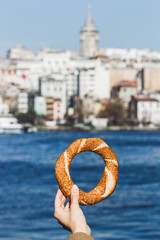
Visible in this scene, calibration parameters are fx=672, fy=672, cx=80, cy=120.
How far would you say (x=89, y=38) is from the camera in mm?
114812

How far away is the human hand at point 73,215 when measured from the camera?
4.72 ft

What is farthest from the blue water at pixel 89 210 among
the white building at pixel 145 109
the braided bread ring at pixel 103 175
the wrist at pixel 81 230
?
the white building at pixel 145 109

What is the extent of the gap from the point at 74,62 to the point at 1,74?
9.93 meters

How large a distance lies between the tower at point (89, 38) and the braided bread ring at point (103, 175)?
111 metres

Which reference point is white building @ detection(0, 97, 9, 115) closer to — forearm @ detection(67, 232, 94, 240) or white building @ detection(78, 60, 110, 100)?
white building @ detection(78, 60, 110, 100)

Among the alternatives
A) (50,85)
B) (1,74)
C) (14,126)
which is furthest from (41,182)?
(1,74)

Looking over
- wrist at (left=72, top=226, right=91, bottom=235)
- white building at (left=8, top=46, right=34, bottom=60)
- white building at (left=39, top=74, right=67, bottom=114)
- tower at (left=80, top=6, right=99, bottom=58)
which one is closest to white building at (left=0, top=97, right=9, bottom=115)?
white building at (left=39, top=74, right=67, bottom=114)

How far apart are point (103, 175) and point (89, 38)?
114 metres

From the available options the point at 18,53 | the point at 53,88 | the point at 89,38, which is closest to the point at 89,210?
the point at 53,88

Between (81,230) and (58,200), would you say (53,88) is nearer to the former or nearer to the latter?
(58,200)

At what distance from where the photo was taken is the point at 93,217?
8805 millimetres

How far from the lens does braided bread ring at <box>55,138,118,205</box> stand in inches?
64.4

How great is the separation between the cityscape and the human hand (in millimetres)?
54056

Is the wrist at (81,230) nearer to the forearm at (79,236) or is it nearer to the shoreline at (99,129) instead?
the forearm at (79,236)
